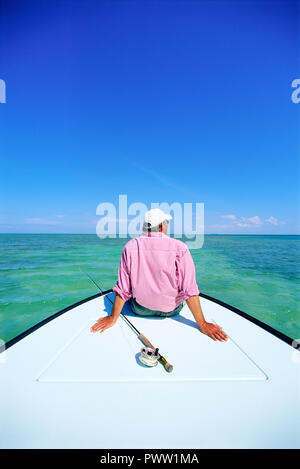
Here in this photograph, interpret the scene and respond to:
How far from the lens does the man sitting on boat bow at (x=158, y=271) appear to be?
5.19ft

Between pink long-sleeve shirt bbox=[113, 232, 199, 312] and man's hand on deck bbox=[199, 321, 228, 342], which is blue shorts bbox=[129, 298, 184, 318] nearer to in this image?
pink long-sleeve shirt bbox=[113, 232, 199, 312]

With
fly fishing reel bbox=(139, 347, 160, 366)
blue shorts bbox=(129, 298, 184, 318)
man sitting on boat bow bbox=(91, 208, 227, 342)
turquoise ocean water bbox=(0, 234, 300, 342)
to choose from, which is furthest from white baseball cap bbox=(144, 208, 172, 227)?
turquoise ocean water bbox=(0, 234, 300, 342)

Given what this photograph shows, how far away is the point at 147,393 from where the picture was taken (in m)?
1.03

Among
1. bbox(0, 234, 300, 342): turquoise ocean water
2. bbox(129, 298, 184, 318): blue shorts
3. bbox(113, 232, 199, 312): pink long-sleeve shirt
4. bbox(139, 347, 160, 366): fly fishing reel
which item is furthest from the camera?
bbox(0, 234, 300, 342): turquoise ocean water

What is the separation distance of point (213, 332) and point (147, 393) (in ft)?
2.79

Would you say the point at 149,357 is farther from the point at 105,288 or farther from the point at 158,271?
the point at 105,288

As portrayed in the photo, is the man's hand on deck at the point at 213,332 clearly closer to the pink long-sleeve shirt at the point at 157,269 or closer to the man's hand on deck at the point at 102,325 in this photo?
the pink long-sleeve shirt at the point at 157,269

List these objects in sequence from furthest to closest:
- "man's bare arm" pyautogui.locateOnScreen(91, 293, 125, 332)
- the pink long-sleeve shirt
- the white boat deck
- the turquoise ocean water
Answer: the turquoise ocean water, "man's bare arm" pyautogui.locateOnScreen(91, 293, 125, 332), the pink long-sleeve shirt, the white boat deck

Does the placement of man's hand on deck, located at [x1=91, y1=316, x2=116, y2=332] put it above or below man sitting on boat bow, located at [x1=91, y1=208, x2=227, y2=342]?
below

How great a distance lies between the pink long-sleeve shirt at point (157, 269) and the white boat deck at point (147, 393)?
413 mm

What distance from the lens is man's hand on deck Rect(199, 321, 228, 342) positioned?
1.59 meters

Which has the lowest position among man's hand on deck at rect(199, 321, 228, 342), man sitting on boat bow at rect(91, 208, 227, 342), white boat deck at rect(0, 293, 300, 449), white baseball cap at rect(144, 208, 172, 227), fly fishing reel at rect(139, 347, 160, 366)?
white boat deck at rect(0, 293, 300, 449)

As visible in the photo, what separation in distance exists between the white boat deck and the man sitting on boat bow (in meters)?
0.27

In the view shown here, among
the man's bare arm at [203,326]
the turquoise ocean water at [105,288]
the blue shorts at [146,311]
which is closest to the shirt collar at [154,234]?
the man's bare arm at [203,326]
